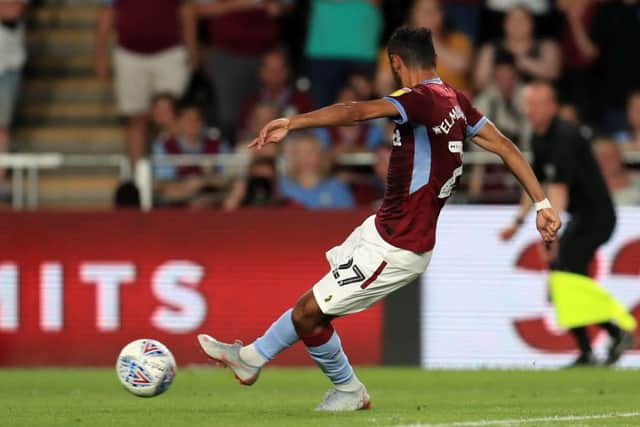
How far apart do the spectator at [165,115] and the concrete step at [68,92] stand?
1534 mm

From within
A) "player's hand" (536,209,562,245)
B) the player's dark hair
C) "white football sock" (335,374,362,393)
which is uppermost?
the player's dark hair

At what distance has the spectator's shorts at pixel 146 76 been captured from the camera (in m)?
18.0

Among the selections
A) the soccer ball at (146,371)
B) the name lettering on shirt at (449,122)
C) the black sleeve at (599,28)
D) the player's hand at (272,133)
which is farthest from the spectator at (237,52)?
the player's hand at (272,133)

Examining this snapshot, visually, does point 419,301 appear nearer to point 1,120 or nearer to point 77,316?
point 77,316

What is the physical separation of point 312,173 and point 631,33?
4.22 metres

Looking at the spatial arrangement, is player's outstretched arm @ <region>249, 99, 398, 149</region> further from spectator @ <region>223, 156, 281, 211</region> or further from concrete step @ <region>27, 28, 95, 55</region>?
concrete step @ <region>27, 28, 95, 55</region>

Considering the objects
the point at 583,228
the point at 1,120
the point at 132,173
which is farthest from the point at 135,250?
the point at 583,228

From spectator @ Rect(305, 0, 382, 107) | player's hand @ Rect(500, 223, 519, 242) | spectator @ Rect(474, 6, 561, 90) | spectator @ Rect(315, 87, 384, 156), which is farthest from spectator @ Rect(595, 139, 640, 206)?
spectator @ Rect(305, 0, 382, 107)

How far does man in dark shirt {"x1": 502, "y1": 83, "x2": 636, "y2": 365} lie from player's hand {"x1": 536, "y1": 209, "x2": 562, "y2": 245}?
459 cm

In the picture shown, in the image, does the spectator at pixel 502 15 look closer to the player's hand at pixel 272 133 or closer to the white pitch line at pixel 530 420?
the white pitch line at pixel 530 420

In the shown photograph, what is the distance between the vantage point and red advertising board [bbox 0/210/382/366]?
15.4 metres

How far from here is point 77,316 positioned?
15414 mm

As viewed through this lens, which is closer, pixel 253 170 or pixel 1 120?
pixel 253 170

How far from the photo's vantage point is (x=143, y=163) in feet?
53.9
